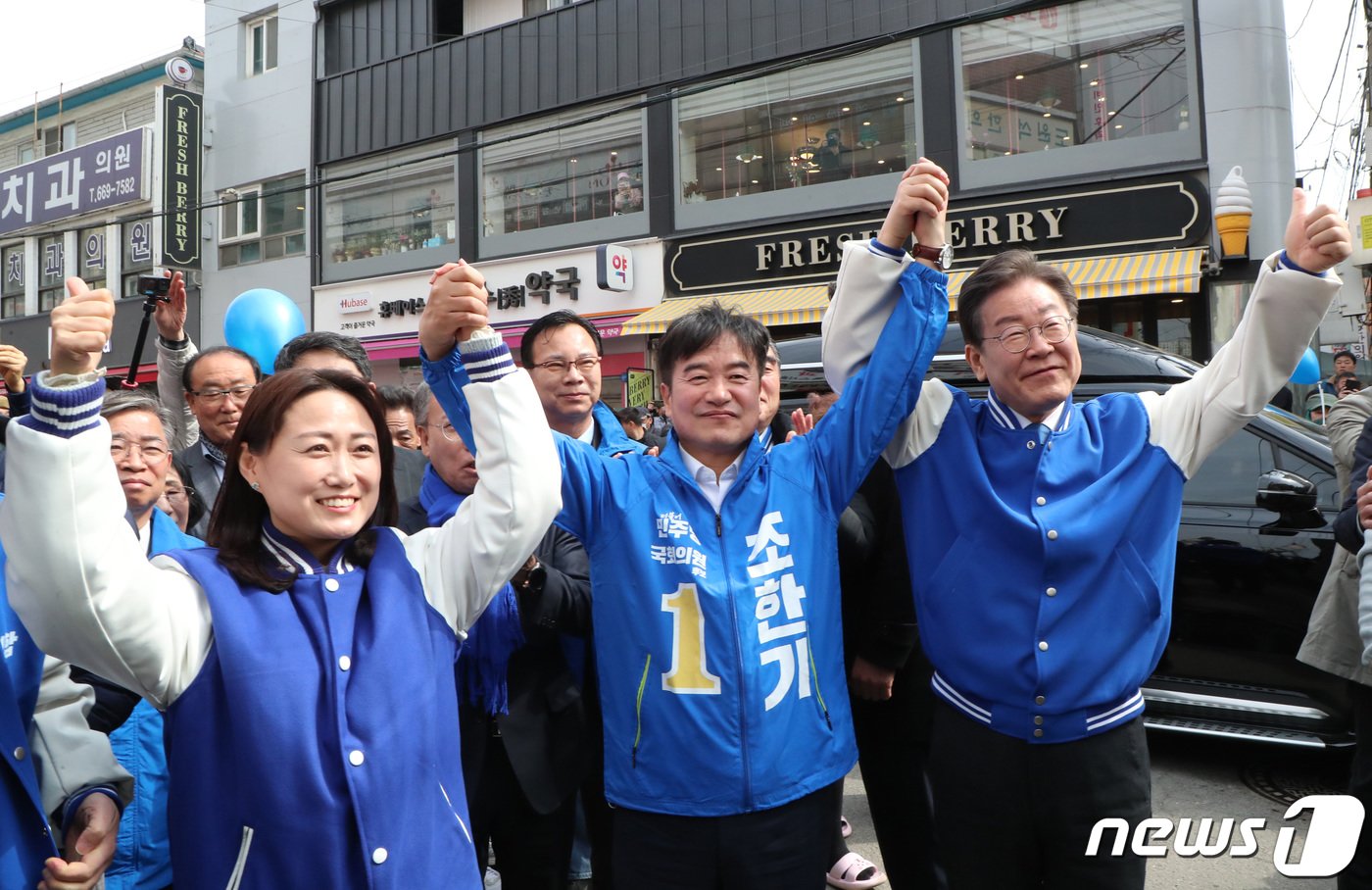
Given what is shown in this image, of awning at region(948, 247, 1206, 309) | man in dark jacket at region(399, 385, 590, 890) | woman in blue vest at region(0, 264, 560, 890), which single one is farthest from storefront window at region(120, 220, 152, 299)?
woman in blue vest at region(0, 264, 560, 890)

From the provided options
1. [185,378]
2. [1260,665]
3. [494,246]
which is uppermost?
[494,246]

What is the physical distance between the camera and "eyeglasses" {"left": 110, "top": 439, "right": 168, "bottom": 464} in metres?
2.53

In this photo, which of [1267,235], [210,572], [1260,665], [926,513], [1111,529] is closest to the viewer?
[210,572]

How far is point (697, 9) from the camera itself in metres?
14.6

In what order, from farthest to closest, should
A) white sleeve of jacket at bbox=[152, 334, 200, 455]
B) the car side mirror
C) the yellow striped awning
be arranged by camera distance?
the yellow striped awning < white sleeve of jacket at bbox=[152, 334, 200, 455] < the car side mirror

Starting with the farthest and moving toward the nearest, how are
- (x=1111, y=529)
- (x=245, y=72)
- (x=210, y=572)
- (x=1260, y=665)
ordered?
(x=245, y=72), (x=1260, y=665), (x=1111, y=529), (x=210, y=572)

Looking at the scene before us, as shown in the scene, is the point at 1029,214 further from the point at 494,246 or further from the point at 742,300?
the point at 494,246

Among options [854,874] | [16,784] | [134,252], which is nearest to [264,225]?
[134,252]

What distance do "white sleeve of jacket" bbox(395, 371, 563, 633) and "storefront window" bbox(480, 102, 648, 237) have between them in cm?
1389

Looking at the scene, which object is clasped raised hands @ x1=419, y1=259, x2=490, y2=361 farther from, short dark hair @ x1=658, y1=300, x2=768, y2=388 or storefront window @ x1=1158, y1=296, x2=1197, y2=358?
storefront window @ x1=1158, y1=296, x2=1197, y2=358

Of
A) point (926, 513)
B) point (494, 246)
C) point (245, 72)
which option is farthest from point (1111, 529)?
point (245, 72)

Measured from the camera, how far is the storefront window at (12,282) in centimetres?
2283

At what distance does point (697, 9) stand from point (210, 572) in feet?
47.7

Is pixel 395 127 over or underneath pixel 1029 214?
over
